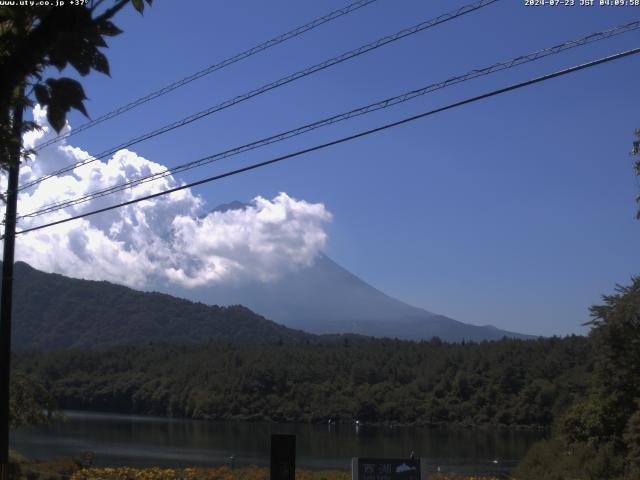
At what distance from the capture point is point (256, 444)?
62469 millimetres

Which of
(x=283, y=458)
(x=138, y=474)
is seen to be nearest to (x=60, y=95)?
(x=283, y=458)

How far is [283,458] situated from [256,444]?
53242 mm

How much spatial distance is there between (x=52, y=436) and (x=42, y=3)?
65831 millimetres

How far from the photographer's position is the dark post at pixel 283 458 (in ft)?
35.4

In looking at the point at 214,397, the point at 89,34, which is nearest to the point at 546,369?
the point at 214,397

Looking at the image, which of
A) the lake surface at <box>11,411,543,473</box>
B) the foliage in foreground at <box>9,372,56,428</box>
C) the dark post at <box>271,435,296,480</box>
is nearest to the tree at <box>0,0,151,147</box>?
the dark post at <box>271,435,296,480</box>

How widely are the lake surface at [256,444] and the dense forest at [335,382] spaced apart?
5594mm

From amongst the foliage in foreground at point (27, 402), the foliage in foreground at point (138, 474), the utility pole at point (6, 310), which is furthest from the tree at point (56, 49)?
the foliage in foreground at point (27, 402)

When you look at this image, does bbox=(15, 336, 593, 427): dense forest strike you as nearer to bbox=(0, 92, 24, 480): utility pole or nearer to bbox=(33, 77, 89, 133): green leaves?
bbox=(0, 92, 24, 480): utility pole

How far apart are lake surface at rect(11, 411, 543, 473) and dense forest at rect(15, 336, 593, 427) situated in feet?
18.4

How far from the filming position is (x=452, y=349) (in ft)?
387

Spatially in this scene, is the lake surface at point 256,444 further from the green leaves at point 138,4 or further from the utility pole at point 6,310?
the green leaves at point 138,4

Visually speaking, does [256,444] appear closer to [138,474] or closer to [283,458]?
[138,474]

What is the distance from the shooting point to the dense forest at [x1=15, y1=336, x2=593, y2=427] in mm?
97938
